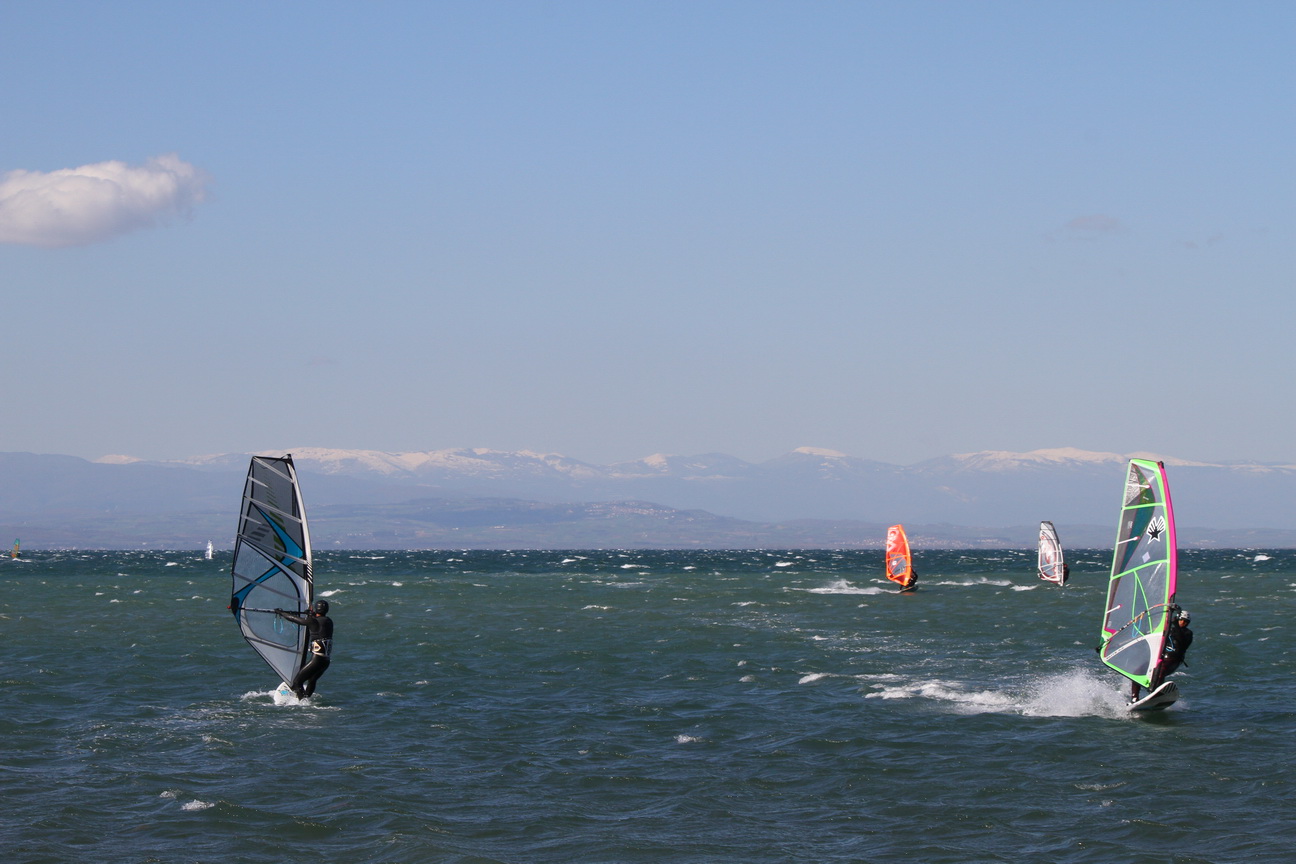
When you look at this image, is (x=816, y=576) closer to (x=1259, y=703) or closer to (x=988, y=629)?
(x=988, y=629)

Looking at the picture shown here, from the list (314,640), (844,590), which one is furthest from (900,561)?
(314,640)

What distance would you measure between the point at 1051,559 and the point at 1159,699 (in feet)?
175

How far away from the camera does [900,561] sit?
65.5m

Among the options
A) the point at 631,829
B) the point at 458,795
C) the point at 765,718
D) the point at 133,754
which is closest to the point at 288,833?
the point at 458,795

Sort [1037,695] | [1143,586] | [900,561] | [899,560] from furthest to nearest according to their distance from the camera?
[899,560]
[900,561]
[1037,695]
[1143,586]

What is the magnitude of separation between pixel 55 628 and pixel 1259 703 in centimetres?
3581

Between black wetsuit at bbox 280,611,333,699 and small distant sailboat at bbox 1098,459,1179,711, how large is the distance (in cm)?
1446

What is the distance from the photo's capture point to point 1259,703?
25.5m

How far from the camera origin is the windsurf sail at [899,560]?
64000 millimetres

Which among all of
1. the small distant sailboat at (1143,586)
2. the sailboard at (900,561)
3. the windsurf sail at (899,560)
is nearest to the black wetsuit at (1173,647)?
the small distant sailboat at (1143,586)

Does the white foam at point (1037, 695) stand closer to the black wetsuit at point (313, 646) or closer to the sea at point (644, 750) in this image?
the sea at point (644, 750)

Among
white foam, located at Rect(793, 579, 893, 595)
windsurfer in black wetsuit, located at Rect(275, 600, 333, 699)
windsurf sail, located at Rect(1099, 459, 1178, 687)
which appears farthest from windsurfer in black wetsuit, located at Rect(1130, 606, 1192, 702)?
white foam, located at Rect(793, 579, 893, 595)

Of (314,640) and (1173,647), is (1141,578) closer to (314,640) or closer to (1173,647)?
(1173,647)

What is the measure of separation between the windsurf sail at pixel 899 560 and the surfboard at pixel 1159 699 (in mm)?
38784
